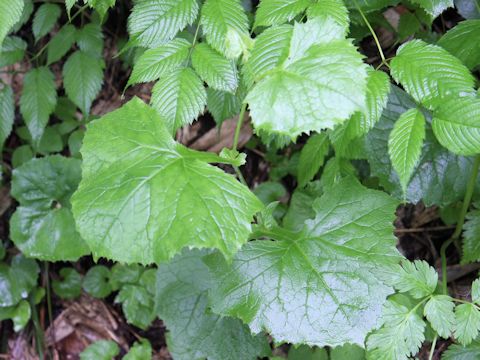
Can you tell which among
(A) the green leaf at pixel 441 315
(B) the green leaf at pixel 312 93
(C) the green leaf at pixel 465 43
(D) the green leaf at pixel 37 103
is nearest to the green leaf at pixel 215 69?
(B) the green leaf at pixel 312 93

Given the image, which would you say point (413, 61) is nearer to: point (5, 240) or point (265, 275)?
point (265, 275)

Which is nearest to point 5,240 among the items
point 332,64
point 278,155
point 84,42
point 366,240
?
point 84,42

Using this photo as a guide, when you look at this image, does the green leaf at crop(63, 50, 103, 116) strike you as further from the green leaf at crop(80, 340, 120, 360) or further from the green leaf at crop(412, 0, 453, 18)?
the green leaf at crop(412, 0, 453, 18)

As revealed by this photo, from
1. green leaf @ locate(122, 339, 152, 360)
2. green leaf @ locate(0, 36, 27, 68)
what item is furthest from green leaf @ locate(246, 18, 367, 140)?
green leaf @ locate(122, 339, 152, 360)

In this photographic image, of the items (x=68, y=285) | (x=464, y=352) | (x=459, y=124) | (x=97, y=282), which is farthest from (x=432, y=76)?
(x=68, y=285)

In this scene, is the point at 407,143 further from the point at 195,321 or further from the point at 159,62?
the point at 195,321

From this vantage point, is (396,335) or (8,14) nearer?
(396,335)

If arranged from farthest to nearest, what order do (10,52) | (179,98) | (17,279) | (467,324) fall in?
(17,279) → (10,52) → (179,98) → (467,324)
